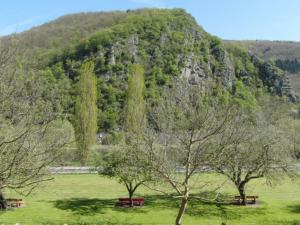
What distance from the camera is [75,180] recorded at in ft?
165

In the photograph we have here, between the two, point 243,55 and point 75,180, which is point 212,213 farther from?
point 243,55

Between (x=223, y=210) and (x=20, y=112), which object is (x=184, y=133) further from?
(x=223, y=210)

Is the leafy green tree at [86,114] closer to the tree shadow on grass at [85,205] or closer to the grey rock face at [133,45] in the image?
the tree shadow on grass at [85,205]

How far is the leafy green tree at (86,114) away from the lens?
2586 inches

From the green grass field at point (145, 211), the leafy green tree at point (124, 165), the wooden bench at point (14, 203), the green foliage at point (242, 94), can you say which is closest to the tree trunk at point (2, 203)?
the wooden bench at point (14, 203)

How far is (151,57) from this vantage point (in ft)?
452

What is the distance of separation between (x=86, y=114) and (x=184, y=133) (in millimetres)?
49926

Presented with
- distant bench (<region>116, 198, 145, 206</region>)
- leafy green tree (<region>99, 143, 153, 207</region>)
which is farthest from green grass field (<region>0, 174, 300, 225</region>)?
leafy green tree (<region>99, 143, 153, 207</region>)

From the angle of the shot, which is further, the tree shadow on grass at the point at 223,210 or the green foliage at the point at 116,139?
the green foliage at the point at 116,139

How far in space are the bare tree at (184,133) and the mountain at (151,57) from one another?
80.4 metres

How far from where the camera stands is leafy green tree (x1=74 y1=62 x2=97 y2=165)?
6569 centimetres

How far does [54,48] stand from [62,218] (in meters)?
119

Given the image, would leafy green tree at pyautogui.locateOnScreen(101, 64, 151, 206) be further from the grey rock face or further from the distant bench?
the grey rock face

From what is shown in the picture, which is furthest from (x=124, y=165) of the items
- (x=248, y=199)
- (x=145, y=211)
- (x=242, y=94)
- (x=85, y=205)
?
(x=242, y=94)
